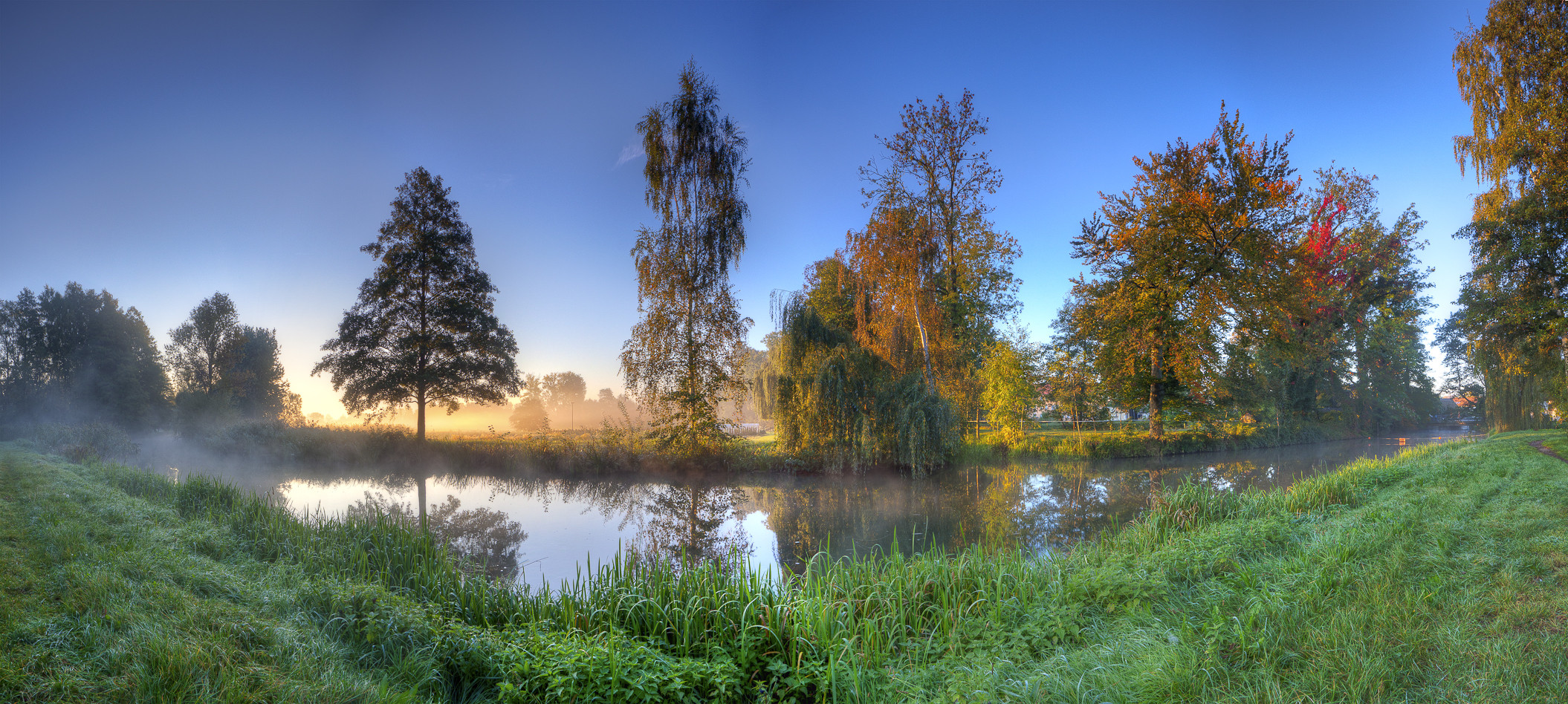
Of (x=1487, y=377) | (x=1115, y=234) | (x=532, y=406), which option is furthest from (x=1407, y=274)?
(x=532, y=406)

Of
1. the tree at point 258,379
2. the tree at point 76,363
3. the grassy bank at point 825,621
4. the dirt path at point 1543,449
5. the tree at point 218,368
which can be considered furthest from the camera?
the tree at point 258,379

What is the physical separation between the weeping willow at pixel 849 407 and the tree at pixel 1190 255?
8942 mm

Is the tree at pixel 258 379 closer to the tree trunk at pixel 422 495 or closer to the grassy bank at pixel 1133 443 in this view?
the tree trunk at pixel 422 495

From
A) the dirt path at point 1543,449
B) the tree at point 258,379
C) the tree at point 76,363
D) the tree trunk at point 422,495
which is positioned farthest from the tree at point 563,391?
the dirt path at point 1543,449

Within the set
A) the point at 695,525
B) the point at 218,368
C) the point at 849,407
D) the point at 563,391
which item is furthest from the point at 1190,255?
the point at 563,391

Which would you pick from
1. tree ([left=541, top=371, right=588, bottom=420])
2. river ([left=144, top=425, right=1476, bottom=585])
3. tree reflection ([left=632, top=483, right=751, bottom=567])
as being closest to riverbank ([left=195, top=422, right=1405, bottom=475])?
river ([left=144, top=425, right=1476, bottom=585])

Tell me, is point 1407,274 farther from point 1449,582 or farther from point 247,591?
point 247,591

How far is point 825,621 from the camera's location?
4020 mm

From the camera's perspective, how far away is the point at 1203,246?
18.2 meters

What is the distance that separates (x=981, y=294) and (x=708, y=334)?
1506 cm

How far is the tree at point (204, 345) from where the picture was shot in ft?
92.1

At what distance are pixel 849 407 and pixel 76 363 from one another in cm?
2775

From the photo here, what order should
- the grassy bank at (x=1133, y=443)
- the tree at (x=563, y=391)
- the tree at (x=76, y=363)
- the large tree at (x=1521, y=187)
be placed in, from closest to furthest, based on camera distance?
the large tree at (x=1521, y=187) < the tree at (x=76, y=363) < the grassy bank at (x=1133, y=443) < the tree at (x=563, y=391)

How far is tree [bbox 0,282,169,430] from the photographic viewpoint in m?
16.6
